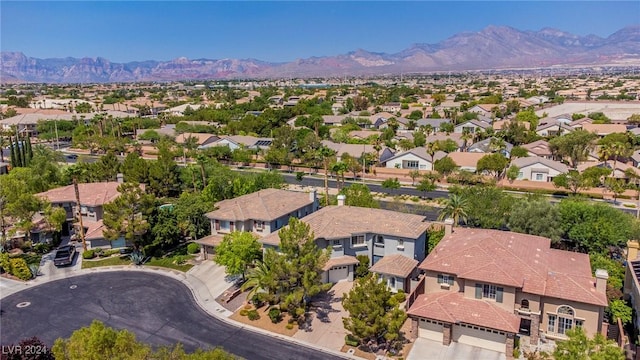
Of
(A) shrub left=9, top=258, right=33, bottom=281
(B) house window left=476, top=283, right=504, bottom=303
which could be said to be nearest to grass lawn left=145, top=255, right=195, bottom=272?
(A) shrub left=9, top=258, right=33, bottom=281

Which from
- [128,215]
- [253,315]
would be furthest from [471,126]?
[253,315]

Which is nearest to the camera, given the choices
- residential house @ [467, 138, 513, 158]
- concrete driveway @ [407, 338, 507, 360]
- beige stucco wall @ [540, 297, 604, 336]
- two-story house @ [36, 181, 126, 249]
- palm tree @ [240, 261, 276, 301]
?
concrete driveway @ [407, 338, 507, 360]

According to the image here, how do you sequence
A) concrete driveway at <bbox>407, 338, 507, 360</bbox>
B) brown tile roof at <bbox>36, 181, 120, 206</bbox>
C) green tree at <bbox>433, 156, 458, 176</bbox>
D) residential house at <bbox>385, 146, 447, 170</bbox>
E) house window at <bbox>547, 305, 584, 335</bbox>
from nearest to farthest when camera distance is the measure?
concrete driveway at <bbox>407, 338, 507, 360</bbox>, house window at <bbox>547, 305, 584, 335</bbox>, brown tile roof at <bbox>36, 181, 120, 206</bbox>, green tree at <bbox>433, 156, 458, 176</bbox>, residential house at <bbox>385, 146, 447, 170</bbox>


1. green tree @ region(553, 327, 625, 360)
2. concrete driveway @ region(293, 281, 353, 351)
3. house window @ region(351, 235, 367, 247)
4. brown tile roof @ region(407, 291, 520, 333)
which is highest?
green tree @ region(553, 327, 625, 360)

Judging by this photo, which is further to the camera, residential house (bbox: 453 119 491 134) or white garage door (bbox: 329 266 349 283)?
residential house (bbox: 453 119 491 134)

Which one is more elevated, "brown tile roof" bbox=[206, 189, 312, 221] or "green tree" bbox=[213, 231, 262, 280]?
"brown tile roof" bbox=[206, 189, 312, 221]

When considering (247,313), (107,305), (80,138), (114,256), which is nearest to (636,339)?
(247,313)

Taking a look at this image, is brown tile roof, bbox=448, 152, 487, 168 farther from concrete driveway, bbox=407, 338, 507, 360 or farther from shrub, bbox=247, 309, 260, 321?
shrub, bbox=247, 309, 260, 321
